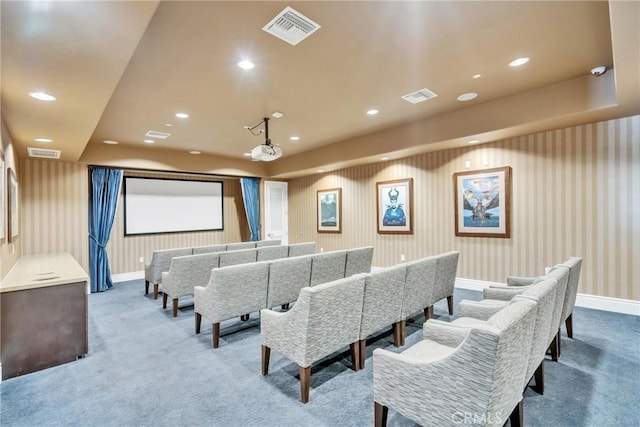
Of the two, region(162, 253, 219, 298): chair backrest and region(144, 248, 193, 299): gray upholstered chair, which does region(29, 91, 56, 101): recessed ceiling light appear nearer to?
region(162, 253, 219, 298): chair backrest

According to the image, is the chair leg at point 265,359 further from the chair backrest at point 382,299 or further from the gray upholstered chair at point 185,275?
the gray upholstered chair at point 185,275

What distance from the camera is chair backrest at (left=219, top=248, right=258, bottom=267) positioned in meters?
4.37

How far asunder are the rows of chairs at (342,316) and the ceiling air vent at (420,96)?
2.11 metres

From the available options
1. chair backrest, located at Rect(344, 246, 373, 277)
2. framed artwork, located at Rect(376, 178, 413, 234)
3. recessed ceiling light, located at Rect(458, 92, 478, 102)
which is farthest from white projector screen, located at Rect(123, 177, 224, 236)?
recessed ceiling light, located at Rect(458, 92, 478, 102)

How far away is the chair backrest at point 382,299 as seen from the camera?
2.54 m

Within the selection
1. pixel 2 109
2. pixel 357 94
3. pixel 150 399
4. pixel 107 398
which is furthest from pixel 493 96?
pixel 2 109

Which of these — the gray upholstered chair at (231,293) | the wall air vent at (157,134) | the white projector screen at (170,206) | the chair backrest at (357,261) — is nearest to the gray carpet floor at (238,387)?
the gray upholstered chair at (231,293)

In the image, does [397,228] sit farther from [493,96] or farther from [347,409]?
[347,409]

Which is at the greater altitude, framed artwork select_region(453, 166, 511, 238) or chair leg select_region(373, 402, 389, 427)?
framed artwork select_region(453, 166, 511, 238)

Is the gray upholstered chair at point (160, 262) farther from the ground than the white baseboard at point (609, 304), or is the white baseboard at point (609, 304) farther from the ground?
the gray upholstered chair at point (160, 262)

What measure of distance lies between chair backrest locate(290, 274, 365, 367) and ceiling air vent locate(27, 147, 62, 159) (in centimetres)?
495

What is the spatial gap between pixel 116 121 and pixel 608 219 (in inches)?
275

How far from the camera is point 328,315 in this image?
2.23 m

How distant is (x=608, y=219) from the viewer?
12.7ft
